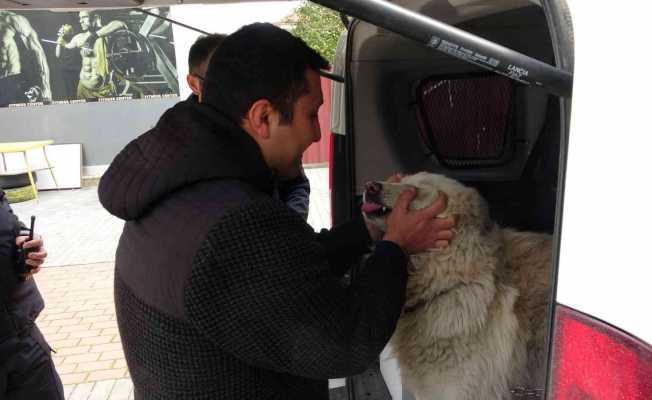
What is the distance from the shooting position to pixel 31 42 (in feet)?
42.2

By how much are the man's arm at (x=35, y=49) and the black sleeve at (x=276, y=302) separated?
548 inches

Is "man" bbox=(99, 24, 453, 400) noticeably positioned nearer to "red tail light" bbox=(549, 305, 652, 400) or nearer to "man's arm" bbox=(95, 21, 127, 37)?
"red tail light" bbox=(549, 305, 652, 400)

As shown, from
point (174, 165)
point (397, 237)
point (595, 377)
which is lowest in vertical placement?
point (595, 377)

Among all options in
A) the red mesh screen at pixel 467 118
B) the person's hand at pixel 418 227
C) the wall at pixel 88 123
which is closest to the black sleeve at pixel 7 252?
the person's hand at pixel 418 227

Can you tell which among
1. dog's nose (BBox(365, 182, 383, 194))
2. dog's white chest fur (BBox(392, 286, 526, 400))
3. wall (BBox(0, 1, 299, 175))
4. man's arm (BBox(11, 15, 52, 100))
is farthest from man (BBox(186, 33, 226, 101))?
man's arm (BBox(11, 15, 52, 100))

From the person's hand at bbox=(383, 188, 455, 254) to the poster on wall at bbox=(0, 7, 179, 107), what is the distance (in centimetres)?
1245

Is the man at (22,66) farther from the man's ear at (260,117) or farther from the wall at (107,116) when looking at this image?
the man's ear at (260,117)

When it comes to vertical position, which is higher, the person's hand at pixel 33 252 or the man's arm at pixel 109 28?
the man's arm at pixel 109 28

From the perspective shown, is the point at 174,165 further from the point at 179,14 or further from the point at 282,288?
the point at 179,14

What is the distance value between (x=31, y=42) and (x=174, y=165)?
13937 millimetres

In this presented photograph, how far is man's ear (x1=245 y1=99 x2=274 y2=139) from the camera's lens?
1.51 m

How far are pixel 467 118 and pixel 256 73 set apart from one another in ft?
8.28

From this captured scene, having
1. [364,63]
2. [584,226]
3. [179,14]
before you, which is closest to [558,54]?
[584,226]

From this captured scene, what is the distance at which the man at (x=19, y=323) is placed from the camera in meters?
2.52
